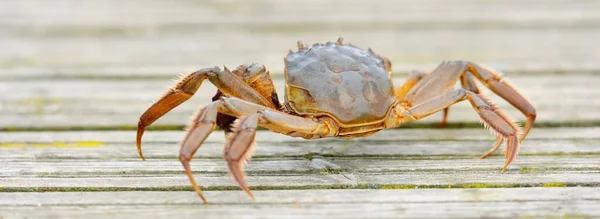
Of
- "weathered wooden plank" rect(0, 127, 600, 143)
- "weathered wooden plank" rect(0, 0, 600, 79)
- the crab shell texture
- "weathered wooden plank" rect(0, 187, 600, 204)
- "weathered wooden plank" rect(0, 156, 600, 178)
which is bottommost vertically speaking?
"weathered wooden plank" rect(0, 0, 600, 79)

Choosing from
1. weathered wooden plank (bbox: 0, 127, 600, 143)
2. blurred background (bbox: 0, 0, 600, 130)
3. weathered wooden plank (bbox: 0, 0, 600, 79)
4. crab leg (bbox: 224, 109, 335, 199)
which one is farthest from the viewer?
weathered wooden plank (bbox: 0, 0, 600, 79)

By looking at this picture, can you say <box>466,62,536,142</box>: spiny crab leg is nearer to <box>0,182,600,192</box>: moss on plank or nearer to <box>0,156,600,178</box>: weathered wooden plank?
<box>0,156,600,178</box>: weathered wooden plank

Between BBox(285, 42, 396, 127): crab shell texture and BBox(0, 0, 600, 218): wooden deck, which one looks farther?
BBox(285, 42, 396, 127): crab shell texture

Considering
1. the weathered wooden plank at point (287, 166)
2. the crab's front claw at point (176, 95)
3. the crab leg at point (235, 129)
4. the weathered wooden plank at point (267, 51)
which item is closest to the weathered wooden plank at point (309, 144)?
the weathered wooden plank at point (287, 166)

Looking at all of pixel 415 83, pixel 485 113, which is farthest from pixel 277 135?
pixel 485 113

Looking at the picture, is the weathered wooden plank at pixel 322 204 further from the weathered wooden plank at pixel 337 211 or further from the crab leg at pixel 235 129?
the crab leg at pixel 235 129

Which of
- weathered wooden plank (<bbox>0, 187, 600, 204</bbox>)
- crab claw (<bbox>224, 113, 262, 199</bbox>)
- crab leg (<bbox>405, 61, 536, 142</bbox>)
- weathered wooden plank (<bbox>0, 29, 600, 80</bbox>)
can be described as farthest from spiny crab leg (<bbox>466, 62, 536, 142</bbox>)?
weathered wooden plank (<bbox>0, 29, 600, 80</bbox>)

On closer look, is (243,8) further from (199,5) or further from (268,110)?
(268,110)
